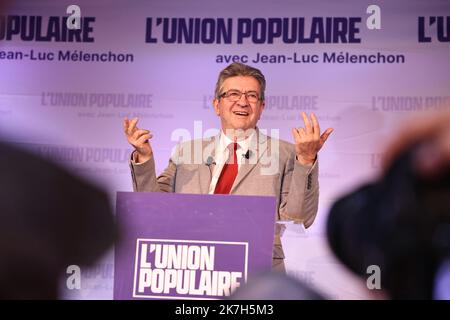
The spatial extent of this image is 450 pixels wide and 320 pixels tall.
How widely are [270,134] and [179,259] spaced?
0.92 meters

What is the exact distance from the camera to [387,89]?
3506 mm

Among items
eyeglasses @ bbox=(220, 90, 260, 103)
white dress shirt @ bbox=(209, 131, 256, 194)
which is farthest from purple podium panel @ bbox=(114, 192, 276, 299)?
eyeglasses @ bbox=(220, 90, 260, 103)

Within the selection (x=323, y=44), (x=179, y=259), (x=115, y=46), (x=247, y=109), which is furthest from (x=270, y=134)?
(x=115, y=46)

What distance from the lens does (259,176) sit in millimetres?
3439

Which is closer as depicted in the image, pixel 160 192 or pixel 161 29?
pixel 160 192

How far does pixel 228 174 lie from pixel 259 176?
185 mm

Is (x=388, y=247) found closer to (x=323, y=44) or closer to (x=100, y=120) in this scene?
(x=323, y=44)

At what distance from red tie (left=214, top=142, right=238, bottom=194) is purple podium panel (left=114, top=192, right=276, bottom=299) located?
0.07 m

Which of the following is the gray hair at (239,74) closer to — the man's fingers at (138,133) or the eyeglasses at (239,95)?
the eyeglasses at (239,95)

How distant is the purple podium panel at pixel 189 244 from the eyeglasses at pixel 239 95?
62 centimetres

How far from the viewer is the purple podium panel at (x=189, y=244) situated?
3273 millimetres

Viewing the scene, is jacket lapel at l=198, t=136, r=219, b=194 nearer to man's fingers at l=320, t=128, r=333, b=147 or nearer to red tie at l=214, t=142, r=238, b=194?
red tie at l=214, t=142, r=238, b=194

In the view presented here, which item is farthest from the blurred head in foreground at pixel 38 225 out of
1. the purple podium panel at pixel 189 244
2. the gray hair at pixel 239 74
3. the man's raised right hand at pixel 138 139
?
the gray hair at pixel 239 74

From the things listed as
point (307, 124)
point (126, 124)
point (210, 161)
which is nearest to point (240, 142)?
point (210, 161)
